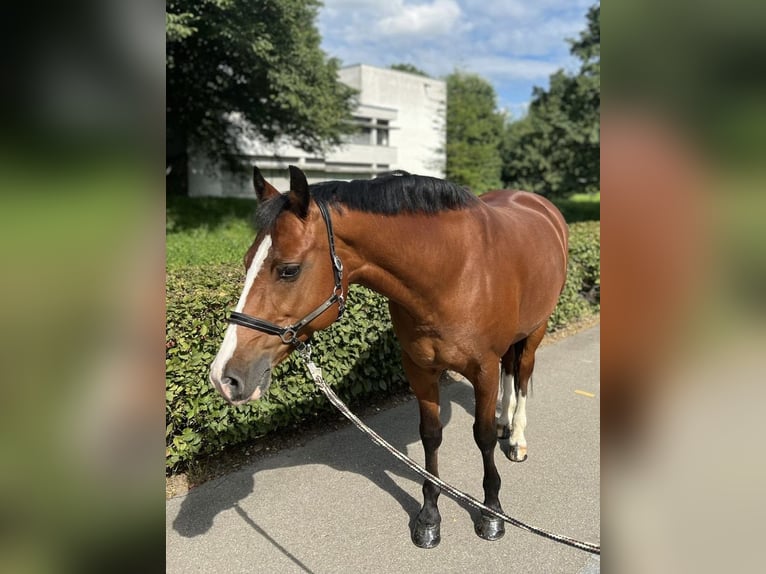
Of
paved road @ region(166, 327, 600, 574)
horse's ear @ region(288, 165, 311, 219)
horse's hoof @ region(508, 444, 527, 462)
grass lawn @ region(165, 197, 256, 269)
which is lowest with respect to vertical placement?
paved road @ region(166, 327, 600, 574)

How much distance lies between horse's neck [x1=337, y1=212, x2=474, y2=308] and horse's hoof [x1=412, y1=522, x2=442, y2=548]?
52.7 inches

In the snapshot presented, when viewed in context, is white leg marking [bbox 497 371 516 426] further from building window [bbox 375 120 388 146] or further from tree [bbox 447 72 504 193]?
building window [bbox 375 120 388 146]

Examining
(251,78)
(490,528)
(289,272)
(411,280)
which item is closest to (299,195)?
(289,272)

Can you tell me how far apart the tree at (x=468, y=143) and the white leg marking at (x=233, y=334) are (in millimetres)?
33441

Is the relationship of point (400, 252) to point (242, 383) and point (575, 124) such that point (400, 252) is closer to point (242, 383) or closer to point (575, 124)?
point (242, 383)

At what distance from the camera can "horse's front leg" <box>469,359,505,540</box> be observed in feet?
8.95

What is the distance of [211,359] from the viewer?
3.56 m

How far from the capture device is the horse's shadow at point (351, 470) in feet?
10.2

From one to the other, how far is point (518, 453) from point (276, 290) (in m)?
2.62

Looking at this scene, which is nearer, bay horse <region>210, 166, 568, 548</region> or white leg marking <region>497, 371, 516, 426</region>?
bay horse <region>210, 166, 568, 548</region>

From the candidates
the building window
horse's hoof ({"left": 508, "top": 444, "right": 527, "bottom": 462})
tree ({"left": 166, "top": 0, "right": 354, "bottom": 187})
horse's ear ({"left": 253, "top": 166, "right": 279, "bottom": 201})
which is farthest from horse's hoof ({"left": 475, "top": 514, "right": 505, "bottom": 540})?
the building window
